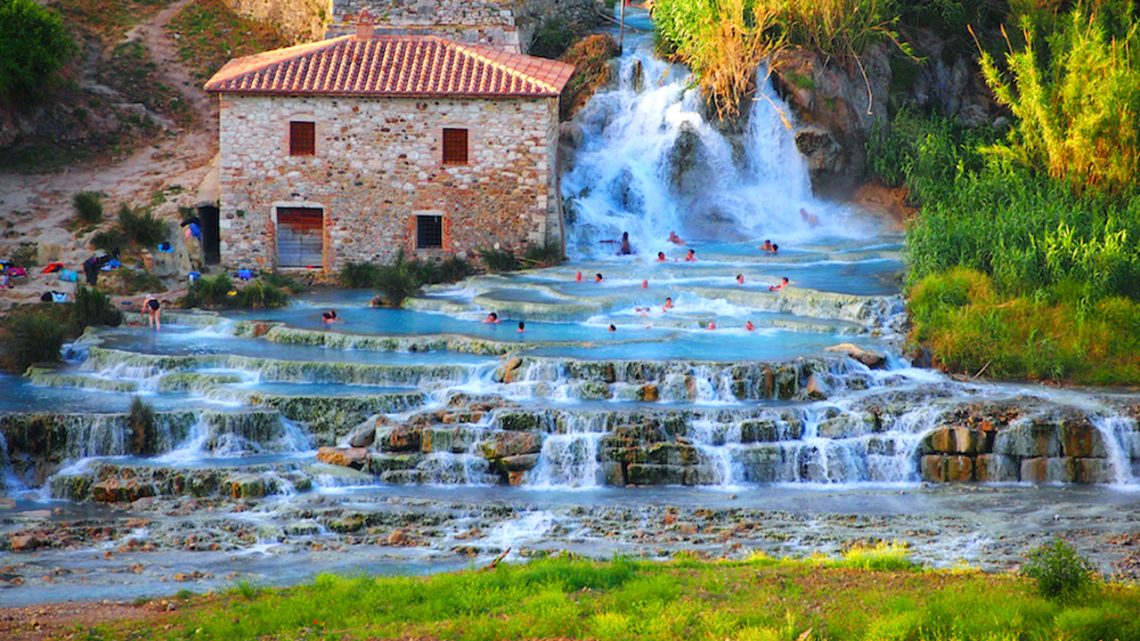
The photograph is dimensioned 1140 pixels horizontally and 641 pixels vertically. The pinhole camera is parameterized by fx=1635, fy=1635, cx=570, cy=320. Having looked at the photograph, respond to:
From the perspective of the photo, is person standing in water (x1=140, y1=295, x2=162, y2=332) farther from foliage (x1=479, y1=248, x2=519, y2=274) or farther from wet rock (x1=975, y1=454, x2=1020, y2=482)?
wet rock (x1=975, y1=454, x2=1020, y2=482)

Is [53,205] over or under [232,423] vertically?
over

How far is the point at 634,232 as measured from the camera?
40.6 metres

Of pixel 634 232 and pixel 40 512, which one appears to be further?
pixel 634 232

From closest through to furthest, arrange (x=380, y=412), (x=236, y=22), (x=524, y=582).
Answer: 1. (x=524, y=582)
2. (x=380, y=412)
3. (x=236, y=22)

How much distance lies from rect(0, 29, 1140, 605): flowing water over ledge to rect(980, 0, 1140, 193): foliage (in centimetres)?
591

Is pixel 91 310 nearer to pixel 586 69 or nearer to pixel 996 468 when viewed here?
pixel 586 69

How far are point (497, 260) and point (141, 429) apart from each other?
13384 millimetres

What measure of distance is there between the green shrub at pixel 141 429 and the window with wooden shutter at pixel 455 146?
1335 cm

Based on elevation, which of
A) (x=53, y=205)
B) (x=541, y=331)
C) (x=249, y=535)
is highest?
(x=53, y=205)

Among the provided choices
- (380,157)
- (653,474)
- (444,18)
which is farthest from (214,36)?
(653,474)

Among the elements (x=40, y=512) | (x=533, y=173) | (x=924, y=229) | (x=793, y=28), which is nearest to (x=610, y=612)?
(x=40, y=512)

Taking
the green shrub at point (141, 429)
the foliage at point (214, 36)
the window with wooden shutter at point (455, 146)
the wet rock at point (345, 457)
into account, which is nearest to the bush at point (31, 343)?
the green shrub at point (141, 429)

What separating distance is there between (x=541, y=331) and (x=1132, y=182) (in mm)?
13054

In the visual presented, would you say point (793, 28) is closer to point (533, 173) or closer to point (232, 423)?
point (533, 173)
